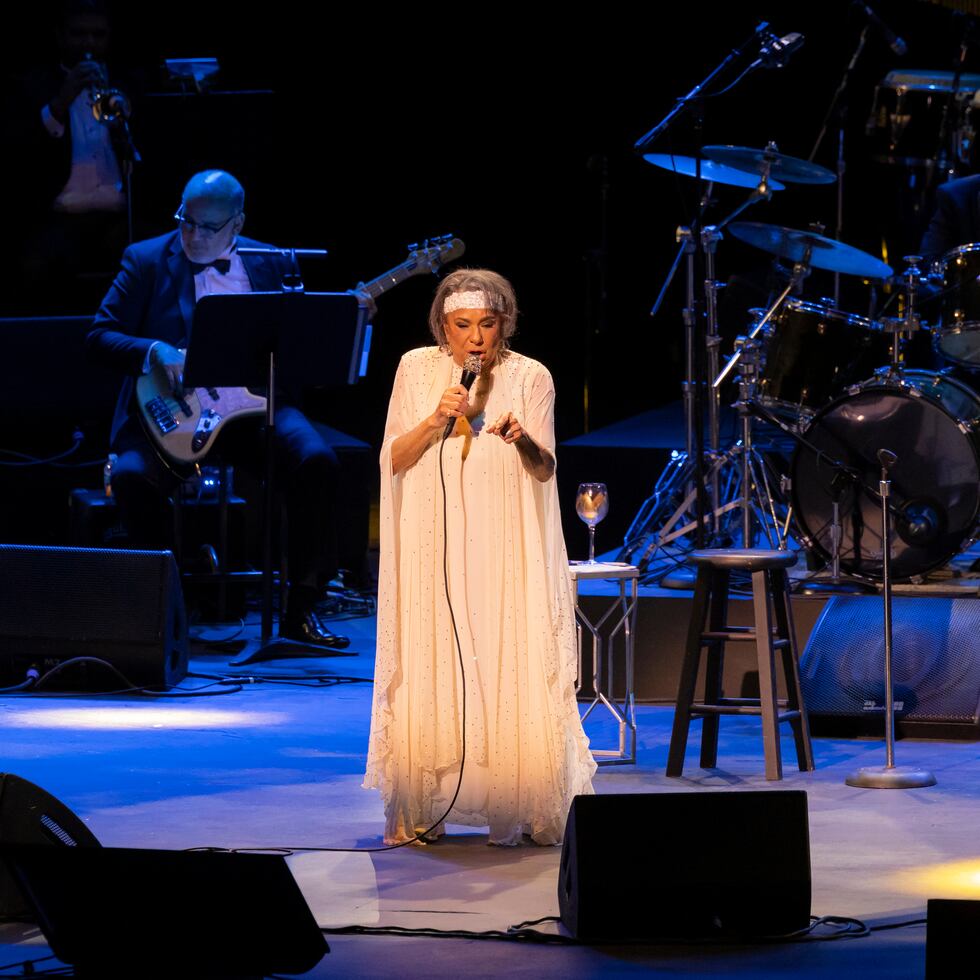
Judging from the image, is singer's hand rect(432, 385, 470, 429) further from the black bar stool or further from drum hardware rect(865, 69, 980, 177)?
→ drum hardware rect(865, 69, 980, 177)

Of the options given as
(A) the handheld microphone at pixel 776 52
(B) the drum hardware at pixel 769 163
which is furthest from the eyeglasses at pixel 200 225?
(A) the handheld microphone at pixel 776 52

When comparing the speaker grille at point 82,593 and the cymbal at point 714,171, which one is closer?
the speaker grille at point 82,593

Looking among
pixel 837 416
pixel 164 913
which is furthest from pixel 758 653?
pixel 164 913

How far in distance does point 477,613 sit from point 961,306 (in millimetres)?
3702

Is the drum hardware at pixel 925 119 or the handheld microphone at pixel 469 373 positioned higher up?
the drum hardware at pixel 925 119

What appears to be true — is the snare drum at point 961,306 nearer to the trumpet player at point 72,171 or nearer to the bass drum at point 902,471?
the bass drum at point 902,471

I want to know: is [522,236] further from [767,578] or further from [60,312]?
[767,578]

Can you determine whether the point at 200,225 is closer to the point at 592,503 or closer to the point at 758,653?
the point at 592,503

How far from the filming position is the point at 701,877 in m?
3.95

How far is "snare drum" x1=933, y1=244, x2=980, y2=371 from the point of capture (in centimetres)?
785

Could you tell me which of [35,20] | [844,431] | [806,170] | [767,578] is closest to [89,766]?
[767,578]

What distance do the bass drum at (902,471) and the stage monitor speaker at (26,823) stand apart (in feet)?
14.2

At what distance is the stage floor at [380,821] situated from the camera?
12.8 ft

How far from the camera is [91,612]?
24.0ft
